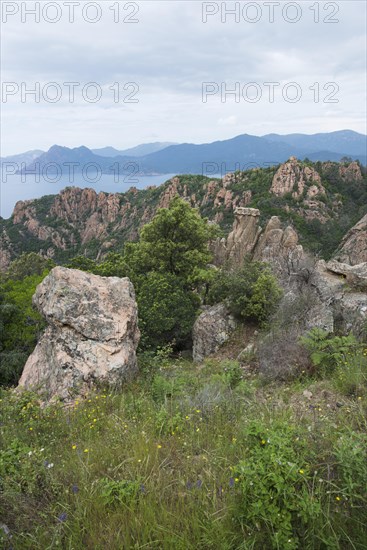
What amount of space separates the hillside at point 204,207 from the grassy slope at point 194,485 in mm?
39034

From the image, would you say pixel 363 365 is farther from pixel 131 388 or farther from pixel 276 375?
pixel 131 388

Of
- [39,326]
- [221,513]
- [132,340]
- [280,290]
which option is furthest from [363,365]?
[39,326]

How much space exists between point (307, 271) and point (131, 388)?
24.2 feet

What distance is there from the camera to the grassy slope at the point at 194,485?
2404mm

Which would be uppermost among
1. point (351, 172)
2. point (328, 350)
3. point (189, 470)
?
point (351, 172)

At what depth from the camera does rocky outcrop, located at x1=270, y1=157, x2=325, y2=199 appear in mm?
63094

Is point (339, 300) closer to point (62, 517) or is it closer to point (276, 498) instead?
Answer: point (276, 498)

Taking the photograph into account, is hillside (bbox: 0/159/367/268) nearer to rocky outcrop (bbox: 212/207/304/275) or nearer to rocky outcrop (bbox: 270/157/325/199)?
rocky outcrop (bbox: 270/157/325/199)

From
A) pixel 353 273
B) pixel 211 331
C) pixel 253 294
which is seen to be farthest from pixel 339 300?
pixel 211 331

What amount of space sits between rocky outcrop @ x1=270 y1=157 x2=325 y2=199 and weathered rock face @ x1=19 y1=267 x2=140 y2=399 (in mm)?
58045

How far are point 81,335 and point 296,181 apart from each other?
6318 centimetres

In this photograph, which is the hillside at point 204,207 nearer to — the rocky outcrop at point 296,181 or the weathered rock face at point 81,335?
the rocky outcrop at point 296,181

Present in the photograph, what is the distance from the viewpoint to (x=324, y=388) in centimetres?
521

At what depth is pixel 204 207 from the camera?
7325 cm
